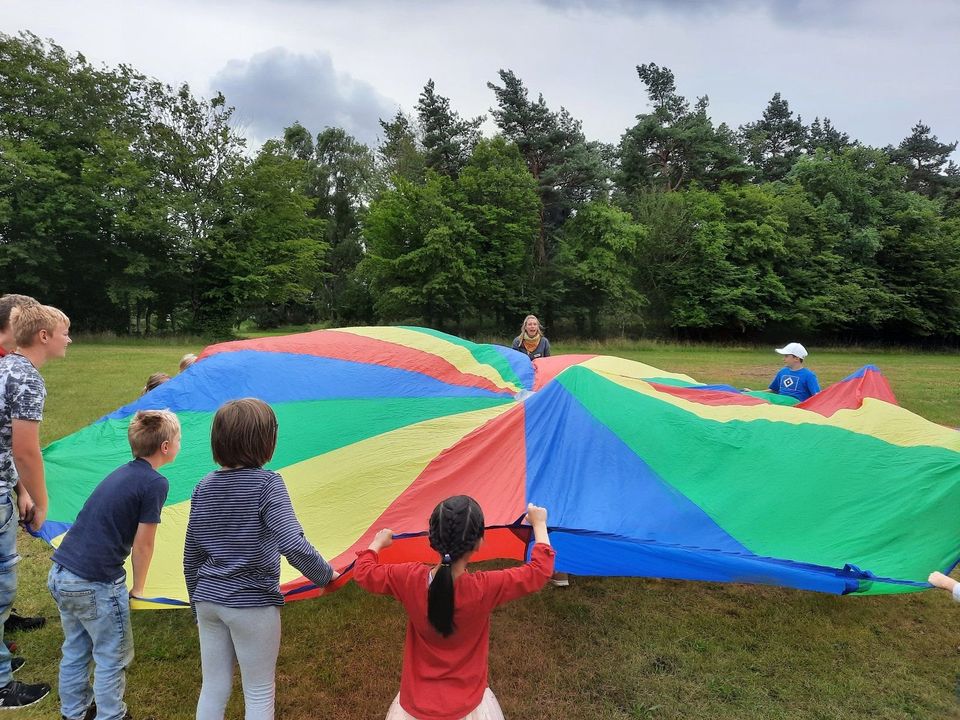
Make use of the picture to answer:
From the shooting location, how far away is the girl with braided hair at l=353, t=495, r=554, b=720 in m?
1.68

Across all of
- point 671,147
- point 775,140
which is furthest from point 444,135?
point 775,140

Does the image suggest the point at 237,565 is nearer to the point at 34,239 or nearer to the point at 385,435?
the point at 385,435

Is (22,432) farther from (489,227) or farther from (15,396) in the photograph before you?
(489,227)

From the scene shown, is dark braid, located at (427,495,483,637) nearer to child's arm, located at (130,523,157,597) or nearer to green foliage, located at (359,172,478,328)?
child's arm, located at (130,523,157,597)

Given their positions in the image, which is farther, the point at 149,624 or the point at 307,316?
the point at 307,316

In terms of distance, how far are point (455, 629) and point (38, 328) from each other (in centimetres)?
205

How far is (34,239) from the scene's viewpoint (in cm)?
1966

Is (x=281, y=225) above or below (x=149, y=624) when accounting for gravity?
above

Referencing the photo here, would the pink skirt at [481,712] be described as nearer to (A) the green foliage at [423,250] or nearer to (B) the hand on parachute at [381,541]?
(B) the hand on parachute at [381,541]

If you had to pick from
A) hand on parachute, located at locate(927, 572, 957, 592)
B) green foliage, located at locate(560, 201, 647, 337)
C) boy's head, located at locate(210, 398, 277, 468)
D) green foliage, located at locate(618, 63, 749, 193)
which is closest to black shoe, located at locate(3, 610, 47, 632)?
boy's head, located at locate(210, 398, 277, 468)

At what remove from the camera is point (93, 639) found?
2.20 meters

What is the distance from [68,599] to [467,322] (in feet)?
80.0

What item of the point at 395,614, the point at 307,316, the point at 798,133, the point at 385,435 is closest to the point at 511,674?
the point at 395,614

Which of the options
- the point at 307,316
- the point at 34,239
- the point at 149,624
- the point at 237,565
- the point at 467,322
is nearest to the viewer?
the point at 237,565
